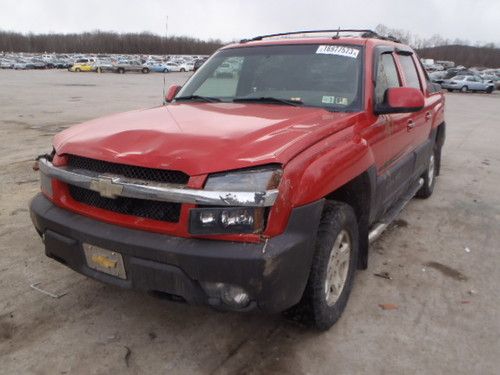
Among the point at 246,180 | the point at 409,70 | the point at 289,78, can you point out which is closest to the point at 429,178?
the point at 409,70

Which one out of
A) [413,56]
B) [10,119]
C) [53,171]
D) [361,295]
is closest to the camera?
[53,171]

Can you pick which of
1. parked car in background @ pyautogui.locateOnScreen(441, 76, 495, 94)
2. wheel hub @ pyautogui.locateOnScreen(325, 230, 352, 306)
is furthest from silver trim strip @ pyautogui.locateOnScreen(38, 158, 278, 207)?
parked car in background @ pyautogui.locateOnScreen(441, 76, 495, 94)

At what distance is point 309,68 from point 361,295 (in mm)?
1752

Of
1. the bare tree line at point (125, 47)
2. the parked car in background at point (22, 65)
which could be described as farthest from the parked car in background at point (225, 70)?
the bare tree line at point (125, 47)

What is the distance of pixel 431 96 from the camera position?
5621 millimetres

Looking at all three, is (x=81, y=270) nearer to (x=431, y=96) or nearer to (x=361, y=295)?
(x=361, y=295)

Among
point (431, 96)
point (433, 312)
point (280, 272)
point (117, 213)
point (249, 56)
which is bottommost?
point (433, 312)

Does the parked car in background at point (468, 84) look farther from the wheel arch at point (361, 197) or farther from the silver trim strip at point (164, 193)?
the silver trim strip at point (164, 193)

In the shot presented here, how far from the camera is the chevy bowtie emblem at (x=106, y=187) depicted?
252cm

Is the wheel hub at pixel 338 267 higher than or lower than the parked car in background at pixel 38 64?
lower

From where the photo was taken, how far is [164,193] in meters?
2.37

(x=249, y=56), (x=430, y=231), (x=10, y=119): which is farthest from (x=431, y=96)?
(x=10, y=119)

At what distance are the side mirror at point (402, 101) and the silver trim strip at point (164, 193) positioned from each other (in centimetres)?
152

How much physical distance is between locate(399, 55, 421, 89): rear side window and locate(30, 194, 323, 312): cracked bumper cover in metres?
2.64
